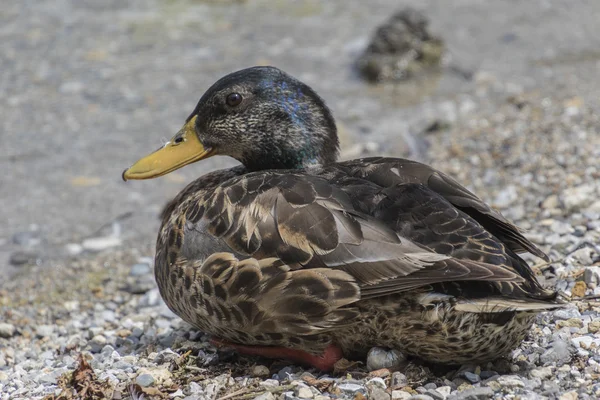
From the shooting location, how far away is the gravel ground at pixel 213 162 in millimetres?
4055

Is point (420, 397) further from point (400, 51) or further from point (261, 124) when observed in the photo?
point (400, 51)

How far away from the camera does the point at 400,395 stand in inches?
146

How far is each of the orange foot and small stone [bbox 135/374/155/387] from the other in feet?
1.79

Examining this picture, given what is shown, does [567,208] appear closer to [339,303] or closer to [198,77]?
[339,303]

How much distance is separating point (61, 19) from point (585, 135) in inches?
310

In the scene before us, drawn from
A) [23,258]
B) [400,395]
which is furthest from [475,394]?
[23,258]

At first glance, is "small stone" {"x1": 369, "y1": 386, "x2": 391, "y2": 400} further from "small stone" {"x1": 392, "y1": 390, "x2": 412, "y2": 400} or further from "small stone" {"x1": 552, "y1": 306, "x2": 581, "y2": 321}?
"small stone" {"x1": 552, "y1": 306, "x2": 581, "y2": 321}

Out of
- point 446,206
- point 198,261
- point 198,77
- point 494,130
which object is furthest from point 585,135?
point 198,77

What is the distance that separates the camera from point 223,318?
4277 mm

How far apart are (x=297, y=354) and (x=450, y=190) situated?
108 cm

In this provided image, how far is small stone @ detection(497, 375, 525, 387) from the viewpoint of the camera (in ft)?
12.2

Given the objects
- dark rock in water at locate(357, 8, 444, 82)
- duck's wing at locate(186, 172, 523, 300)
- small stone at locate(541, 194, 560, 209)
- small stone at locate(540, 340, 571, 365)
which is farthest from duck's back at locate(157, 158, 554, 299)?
dark rock in water at locate(357, 8, 444, 82)

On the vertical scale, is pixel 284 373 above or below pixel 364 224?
below

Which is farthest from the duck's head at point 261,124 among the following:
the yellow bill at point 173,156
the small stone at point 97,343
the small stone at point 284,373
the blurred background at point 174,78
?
the blurred background at point 174,78
